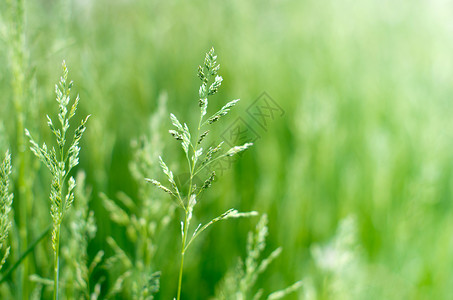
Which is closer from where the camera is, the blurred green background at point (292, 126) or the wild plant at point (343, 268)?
the wild plant at point (343, 268)

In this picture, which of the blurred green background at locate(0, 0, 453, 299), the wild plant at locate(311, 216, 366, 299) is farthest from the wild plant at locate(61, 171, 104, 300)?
the wild plant at locate(311, 216, 366, 299)

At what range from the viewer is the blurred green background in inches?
46.9

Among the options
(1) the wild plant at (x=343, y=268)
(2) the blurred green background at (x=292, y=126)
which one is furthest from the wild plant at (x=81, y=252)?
(1) the wild plant at (x=343, y=268)

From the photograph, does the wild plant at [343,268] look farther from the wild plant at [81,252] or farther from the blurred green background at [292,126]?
the wild plant at [81,252]

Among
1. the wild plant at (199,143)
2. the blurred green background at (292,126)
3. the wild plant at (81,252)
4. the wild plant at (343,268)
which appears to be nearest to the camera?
the wild plant at (199,143)

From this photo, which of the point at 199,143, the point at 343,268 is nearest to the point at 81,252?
the point at 199,143

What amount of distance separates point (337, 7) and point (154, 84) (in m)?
1.57

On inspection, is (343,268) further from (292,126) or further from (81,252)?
(292,126)

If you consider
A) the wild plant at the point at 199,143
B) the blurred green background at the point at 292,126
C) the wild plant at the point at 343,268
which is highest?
the blurred green background at the point at 292,126

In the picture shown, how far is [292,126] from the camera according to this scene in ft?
6.31

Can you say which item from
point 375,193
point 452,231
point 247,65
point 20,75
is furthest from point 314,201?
point 20,75

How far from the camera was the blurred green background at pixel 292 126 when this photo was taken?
3.91 feet

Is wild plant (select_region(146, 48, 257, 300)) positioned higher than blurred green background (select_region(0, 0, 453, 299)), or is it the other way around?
blurred green background (select_region(0, 0, 453, 299))

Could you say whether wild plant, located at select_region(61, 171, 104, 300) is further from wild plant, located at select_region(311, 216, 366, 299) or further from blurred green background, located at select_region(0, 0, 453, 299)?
wild plant, located at select_region(311, 216, 366, 299)
